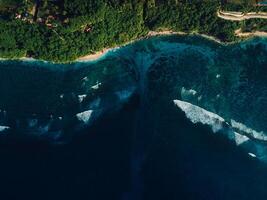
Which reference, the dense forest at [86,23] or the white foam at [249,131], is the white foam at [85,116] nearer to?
the dense forest at [86,23]

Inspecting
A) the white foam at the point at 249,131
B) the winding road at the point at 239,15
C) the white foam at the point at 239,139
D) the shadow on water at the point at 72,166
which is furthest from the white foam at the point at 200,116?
the winding road at the point at 239,15

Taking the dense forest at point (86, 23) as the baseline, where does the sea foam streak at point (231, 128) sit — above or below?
below

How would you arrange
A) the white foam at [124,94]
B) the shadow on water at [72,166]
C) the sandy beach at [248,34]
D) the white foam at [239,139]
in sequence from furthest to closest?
the sandy beach at [248,34]
the white foam at [239,139]
the white foam at [124,94]
the shadow on water at [72,166]

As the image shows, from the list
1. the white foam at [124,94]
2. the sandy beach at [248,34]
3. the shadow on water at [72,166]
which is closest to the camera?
the shadow on water at [72,166]

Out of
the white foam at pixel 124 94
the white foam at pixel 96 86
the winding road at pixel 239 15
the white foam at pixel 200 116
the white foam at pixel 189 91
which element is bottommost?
the white foam at pixel 200 116

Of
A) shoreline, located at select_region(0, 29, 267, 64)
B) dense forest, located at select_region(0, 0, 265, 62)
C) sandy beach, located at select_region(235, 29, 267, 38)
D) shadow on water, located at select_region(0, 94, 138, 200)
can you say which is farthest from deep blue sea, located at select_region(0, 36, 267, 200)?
dense forest, located at select_region(0, 0, 265, 62)

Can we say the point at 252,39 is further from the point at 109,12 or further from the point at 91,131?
the point at 91,131

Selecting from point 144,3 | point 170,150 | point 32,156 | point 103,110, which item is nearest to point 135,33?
point 144,3
